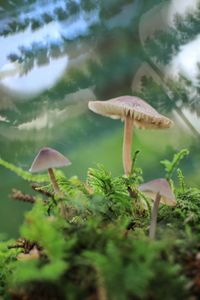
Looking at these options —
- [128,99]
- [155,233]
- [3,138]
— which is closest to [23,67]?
[3,138]

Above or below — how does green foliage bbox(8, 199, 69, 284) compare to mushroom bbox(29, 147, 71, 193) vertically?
below

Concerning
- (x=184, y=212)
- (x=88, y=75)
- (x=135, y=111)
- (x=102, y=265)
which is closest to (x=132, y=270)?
(x=102, y=265)

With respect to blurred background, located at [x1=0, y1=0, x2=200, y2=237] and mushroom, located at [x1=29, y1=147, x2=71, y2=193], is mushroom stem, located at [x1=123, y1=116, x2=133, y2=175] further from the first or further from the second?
blurred background, located at [x1=0, y1=0, x2=200, y2=237]

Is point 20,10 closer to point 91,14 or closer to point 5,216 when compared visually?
point 91,14

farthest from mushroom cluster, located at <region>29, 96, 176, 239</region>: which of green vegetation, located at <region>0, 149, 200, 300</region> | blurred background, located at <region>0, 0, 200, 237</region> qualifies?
blurred background, located at <region>0, 0, 200, 237</region>

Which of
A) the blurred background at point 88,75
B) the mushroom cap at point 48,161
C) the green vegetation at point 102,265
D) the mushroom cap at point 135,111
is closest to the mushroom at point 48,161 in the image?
the mushroom cap at point 48,161

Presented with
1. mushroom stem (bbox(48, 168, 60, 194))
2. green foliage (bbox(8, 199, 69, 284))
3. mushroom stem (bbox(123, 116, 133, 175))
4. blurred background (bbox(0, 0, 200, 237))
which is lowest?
green foliage (bbox(8, 199, 69, 284))

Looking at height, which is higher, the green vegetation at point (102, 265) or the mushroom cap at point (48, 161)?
the mushroom cap at point (48, 161)

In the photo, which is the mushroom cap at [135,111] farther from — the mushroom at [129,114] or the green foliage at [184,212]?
the green foliage at [184,212]
